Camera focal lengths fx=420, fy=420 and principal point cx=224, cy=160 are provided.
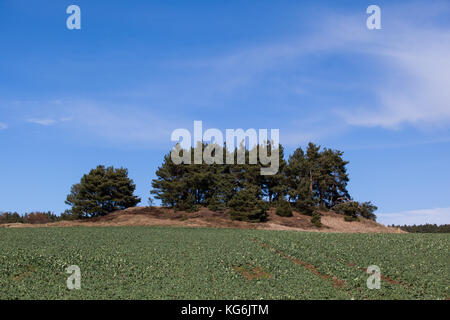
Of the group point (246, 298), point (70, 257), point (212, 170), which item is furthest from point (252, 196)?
point (246, 298)

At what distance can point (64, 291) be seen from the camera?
810 inches

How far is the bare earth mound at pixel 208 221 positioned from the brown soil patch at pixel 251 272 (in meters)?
28.6

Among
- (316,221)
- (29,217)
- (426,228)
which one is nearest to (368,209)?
(316,221)

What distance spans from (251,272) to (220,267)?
1968mm

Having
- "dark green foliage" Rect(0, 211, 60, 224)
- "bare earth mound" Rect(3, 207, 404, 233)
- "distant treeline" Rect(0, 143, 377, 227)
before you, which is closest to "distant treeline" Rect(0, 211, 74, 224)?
"dark green foliage" Rect(0, 211, 60, 224)

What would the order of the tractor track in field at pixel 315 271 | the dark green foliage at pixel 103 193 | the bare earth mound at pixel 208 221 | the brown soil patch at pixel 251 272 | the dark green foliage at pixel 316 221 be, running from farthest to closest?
the dark green foliage at pixel 103 193 < the dark green foliage at pixel 316 221 < the bare earth mound at pixel 208 221 < the brown soil patch at pixel 251 272 < the tractor track in field at pixel 315 271

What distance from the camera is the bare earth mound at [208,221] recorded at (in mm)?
56562

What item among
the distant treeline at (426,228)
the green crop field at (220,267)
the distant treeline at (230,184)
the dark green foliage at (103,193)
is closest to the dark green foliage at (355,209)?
the distant treeline at (230,184)

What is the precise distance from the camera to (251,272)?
25.6 metres

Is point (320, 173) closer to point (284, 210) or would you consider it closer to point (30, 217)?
point (284, 210)

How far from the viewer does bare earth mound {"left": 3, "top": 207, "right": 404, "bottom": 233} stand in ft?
186

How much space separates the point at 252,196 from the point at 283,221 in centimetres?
609

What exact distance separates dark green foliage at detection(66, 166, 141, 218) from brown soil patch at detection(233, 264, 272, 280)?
46.5 m

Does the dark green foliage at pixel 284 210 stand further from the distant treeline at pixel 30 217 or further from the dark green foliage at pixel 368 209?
the distant treeline at pixel 30 217
